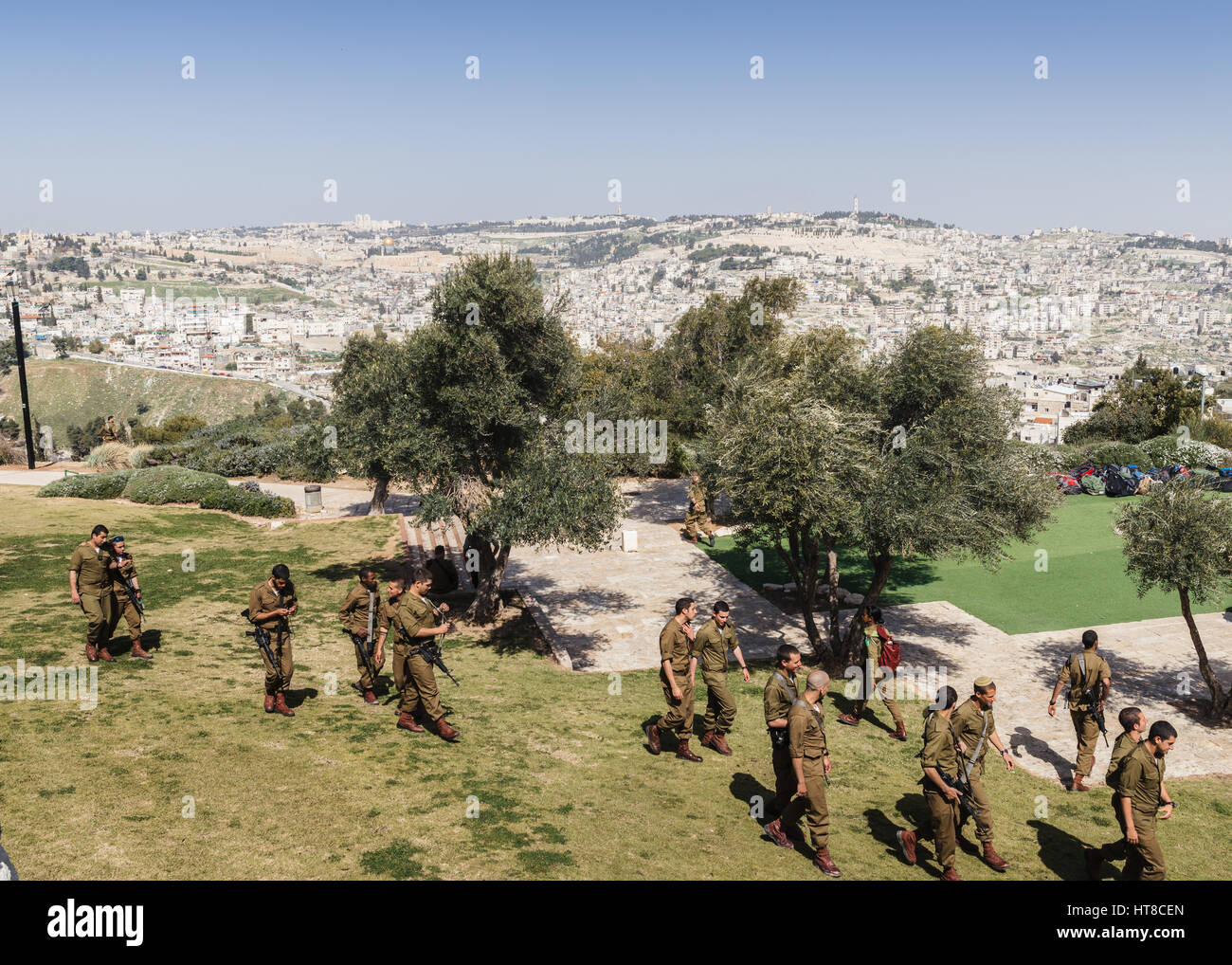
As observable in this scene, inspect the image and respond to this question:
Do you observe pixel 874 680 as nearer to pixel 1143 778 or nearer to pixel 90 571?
pixel 1143 778

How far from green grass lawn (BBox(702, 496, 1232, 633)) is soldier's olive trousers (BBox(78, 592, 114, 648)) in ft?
51.4

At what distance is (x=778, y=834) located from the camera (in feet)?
29.3

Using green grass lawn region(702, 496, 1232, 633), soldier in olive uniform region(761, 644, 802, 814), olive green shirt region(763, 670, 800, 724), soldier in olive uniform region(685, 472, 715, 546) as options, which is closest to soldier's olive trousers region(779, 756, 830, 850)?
soldier in olive uniform region(761, 644, 802, 814)

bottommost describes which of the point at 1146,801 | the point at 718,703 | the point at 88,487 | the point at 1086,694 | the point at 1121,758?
the point at 1086,694

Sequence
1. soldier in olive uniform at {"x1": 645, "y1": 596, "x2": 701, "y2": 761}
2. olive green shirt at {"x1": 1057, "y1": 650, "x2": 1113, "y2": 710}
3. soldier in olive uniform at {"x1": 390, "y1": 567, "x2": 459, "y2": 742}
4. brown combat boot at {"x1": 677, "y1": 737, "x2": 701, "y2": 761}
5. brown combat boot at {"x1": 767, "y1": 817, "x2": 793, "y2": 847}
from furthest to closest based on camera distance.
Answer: olive green shirt at {"x1": 1057, "y1": 650, "x2": 1113, "y2": 710}, brown combat boot at {"x1": 677, "y1": 737, "x2": 701, "y2": 761}, soldier in olive uniform at {"x1": 645, "y1": 596, "x2": 701, "y2": 761}, soldier in olive uniform at {"x1": 390, "y1": 567, "x2": 459, "y2": 742}, brown combat boot at {"x1": 767, "y1": 817, "x2": 793, "y2": 847}

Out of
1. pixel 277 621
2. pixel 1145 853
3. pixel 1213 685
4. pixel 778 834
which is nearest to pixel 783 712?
pixel 778 834

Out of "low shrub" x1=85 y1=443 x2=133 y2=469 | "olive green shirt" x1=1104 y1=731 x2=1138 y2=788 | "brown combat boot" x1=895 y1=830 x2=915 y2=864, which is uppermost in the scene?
"low shrub" x1=85 y1=443 x2=133 y2=469

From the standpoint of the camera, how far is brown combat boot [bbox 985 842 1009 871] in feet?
29.8

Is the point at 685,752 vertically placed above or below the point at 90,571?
below

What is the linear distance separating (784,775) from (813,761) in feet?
2.35

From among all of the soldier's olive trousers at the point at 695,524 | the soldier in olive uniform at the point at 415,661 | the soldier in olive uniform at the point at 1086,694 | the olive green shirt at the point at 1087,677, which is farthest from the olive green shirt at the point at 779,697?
the soldier's olive trousers at the point at 695,524

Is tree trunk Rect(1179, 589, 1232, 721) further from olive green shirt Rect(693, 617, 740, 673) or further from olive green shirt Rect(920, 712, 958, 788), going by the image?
olive green shirt Rect(693, 617, 740, 673)

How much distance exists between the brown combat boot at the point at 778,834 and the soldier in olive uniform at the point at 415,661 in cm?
455
